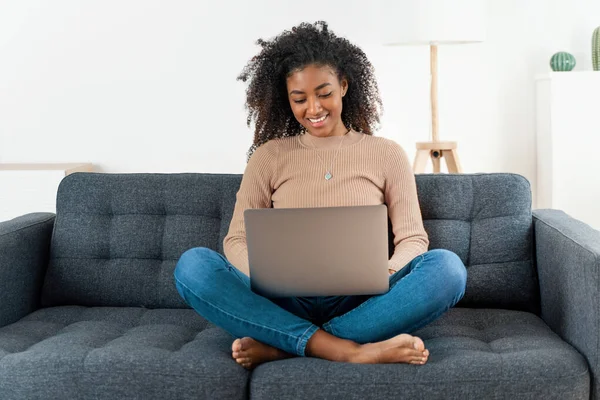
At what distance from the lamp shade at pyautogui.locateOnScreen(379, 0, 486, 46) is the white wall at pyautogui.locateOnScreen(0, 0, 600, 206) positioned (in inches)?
24.1

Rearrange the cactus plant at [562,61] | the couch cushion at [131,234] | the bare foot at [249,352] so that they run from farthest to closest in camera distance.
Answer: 1. the cactus plant at [562,61]
2. the couch cushion at [131,234]
3. the bare foot at [249,352]

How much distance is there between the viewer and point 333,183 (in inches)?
103

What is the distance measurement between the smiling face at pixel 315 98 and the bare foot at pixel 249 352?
79 centimetres

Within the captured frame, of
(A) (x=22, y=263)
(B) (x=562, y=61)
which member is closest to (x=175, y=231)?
(A) (x=22, y=263)

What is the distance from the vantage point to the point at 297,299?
92.0 inches

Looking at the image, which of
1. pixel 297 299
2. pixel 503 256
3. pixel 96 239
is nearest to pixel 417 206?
pixel 503 256

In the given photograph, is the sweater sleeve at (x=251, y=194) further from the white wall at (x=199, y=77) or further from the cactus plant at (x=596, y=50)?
the cactus plant at (x=596, y=50)

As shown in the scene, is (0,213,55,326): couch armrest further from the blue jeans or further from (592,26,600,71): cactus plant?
(592,26,600,71): cactus plant

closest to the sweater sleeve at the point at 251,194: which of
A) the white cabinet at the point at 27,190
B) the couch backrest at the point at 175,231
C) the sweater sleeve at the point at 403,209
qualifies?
the couch backrest at the point at 175,231

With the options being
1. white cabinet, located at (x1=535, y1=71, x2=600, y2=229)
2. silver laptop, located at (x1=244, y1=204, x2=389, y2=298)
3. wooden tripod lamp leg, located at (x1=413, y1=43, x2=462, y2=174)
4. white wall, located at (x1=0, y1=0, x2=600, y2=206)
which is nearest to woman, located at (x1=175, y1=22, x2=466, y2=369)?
silver laptop, located at (x1=244, y1=204, x2=389, y2=298)

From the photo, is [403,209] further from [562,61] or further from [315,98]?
[562,61]

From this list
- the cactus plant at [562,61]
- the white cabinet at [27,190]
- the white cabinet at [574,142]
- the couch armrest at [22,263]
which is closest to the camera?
the couch armrest at [22,263]

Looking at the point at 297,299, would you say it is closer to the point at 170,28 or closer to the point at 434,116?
the point at 434,116

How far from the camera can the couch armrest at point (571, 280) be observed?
7.01 ft
